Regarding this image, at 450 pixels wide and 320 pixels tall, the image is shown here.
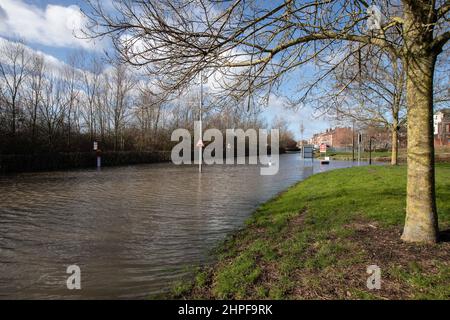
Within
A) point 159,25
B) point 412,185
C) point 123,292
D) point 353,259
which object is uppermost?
point 159,25

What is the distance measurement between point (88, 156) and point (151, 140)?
13027 mm

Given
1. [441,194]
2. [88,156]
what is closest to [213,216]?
[441,194]

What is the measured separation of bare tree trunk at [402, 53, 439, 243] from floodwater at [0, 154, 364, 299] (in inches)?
131

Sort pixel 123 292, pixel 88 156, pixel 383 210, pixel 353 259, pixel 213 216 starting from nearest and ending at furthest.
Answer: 1. pixel 123 292
2. pixel 353 259
3. pixel 383 210
4. pixel 213 216
5. pixel 88 156

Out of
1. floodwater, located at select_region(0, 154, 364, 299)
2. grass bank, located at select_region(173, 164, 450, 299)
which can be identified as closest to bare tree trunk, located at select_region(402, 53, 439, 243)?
grass bank, located at select_region(173, 164, 450, 299)

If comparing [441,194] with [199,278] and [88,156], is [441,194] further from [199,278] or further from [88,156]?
[88,156]

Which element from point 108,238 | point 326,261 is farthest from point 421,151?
point 108,238

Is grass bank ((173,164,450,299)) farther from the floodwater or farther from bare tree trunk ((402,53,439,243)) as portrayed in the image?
the floodwater

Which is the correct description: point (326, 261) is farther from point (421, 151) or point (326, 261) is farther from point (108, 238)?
point (108, 238)

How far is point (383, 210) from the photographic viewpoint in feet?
23.8

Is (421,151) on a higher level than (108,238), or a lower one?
higher

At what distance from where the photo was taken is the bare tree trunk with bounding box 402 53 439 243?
4.86m

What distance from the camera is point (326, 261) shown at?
443cm

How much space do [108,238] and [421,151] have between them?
5744 mm
